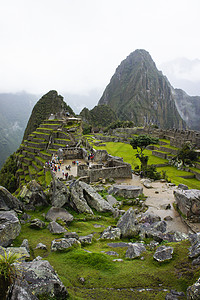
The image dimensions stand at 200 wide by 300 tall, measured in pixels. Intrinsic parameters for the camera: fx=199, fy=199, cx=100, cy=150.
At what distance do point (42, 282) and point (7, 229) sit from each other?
270cm

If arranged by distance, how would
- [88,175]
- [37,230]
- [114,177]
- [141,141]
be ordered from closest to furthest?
1. [37,230]
2. [88,175]
3. [114,177]
4. [141,141]

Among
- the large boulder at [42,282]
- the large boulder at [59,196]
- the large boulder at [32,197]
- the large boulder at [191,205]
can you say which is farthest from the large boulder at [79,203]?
the large boulder at [42,282]

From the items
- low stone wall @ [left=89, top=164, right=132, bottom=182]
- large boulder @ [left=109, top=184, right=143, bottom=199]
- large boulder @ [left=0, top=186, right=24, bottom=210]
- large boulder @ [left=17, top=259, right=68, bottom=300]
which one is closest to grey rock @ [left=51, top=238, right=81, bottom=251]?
large boulder @ [left=17, top=259, right=68, bottom=300]

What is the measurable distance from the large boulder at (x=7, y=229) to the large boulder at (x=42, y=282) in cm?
210

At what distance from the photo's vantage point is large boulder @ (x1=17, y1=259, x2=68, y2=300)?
3.38 meters

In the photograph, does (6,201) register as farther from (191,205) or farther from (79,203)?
(191,205)

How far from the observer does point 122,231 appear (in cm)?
757

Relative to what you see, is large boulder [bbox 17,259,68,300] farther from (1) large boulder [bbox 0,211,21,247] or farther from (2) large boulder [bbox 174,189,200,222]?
(2) large boulder [bbox 174,189,200,222]

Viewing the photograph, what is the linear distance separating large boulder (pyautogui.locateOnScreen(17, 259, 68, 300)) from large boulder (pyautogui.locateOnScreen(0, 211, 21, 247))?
2.10 metres

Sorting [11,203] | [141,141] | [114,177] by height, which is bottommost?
[114,177]

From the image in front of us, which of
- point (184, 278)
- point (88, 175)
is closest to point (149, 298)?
point (184, 278)

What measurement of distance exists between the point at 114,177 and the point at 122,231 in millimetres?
10675

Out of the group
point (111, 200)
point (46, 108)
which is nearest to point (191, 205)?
point (111, 200)

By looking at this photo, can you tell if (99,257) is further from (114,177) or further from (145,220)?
(114,177)
